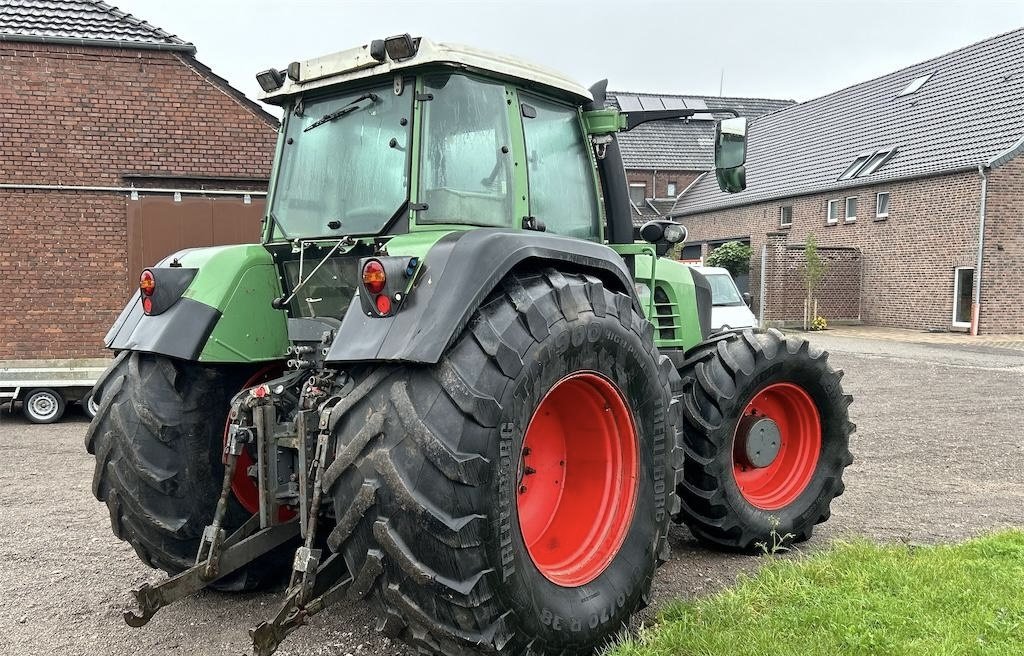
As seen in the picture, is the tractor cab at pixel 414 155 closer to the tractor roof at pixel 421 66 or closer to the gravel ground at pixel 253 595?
the tractor roof at pixel 421 66

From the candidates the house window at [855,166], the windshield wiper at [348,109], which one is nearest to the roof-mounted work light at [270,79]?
the windshield wiper at [348,109]

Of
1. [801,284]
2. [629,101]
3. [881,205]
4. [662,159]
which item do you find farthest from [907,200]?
[662,159]

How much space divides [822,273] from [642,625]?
75.3 feet

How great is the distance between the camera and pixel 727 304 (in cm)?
1434

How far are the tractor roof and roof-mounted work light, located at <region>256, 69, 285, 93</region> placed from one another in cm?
3

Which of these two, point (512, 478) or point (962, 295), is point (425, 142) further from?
point (962, 295)

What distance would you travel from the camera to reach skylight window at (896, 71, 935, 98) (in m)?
26.4

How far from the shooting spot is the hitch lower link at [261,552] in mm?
2676

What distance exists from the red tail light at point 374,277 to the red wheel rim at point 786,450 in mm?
2660

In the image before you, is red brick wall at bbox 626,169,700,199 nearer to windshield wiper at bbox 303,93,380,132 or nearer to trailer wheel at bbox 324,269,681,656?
windshield wiper at bbox 303,93,380,132

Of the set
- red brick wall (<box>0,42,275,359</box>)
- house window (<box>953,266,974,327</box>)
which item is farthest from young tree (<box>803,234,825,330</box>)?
red brick wall (<box>0,42,275,359</box>)

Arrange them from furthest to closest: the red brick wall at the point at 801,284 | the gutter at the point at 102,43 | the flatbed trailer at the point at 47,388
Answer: the red brick wall at the point at 801,284
the gutter at the point at 102,43
the flatbed trailer at the point at 47,388

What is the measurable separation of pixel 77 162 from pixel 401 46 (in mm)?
8850

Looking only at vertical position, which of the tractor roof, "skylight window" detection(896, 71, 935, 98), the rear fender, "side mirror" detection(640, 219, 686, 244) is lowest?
the rear fender
